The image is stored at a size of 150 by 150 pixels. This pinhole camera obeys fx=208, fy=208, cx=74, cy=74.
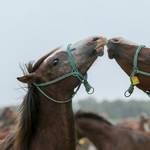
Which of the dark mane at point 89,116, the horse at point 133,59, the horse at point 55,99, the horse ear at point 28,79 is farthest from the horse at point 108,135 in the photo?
the horse ear at point 28,79

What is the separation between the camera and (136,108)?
56469 millimetres

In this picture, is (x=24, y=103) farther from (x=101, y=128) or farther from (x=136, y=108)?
(x=136, y=108)

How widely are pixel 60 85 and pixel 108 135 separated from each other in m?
3.68

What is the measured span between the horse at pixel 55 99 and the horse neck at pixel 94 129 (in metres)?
3.40

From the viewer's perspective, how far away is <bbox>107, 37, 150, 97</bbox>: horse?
9.43 feet

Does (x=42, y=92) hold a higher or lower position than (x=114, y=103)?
higher

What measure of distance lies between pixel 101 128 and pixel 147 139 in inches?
50.9

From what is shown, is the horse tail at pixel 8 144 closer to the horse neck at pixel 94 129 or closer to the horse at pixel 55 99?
the horse at pixel 55 99

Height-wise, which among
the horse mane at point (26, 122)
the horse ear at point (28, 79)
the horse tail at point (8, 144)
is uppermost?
the horse ear at point (28, 79)

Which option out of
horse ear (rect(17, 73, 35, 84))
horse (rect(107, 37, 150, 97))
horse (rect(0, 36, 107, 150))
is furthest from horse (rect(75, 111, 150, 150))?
horse ear (rect(17, 73, 35, 84))

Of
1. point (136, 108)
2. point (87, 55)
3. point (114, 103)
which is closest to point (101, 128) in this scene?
point (87, 55)

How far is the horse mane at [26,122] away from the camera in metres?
2.74

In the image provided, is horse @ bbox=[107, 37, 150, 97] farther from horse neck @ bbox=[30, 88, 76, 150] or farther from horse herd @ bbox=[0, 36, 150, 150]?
horse neck @ bbox=[30, 88, 76, 150]

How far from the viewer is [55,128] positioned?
8.94 ft
